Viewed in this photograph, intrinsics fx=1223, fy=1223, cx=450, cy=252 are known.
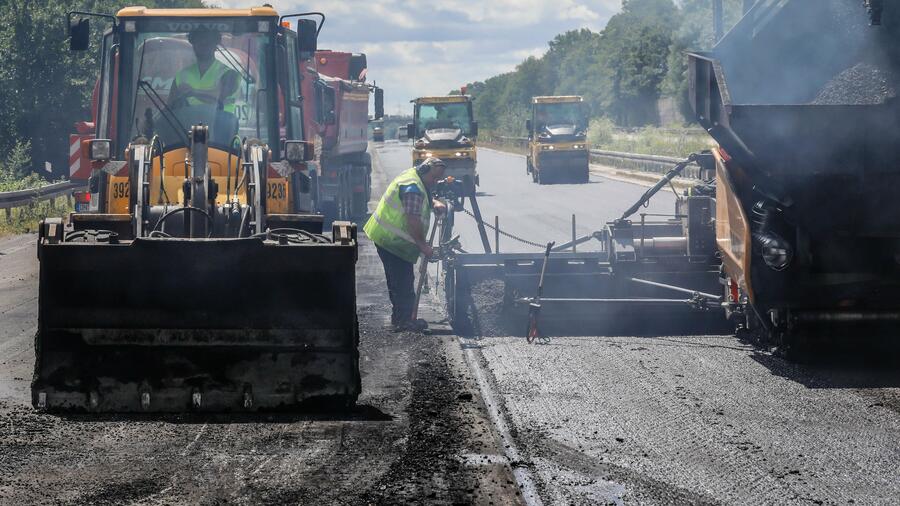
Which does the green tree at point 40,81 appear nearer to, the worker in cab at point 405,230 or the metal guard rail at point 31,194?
the metal guard rail at point 31,194

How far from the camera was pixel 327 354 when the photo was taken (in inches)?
270

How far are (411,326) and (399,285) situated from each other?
15.2 inches

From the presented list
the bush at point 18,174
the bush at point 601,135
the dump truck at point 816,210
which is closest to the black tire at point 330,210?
the bush at point 18,174

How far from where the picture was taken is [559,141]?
35.4 metres

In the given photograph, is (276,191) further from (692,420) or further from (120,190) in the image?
(692,420)

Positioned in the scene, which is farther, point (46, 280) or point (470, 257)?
point (470, 257)

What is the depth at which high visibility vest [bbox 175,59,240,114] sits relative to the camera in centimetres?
892

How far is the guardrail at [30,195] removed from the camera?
2009cm

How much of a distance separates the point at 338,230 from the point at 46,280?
65.1 inches

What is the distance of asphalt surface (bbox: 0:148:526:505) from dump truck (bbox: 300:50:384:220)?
33.0 ft

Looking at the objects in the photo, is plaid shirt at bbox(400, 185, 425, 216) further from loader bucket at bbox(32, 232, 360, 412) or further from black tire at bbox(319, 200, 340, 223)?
black tire at bbox(319, 200, 340, 223)

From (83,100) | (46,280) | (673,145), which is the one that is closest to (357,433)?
(46,280)

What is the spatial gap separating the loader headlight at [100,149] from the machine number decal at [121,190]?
0.69 feet

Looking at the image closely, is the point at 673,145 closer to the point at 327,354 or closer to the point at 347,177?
the point at 347,177
